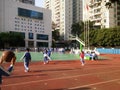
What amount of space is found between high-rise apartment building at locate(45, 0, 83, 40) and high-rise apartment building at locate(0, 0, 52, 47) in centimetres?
1900

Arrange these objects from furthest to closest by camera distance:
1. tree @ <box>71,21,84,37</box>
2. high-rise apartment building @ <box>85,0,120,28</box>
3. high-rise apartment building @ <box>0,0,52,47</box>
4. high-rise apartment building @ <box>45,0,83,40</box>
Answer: high-rise apartment building @ <box>45,0,83,40</box> < tree @ <box>71,21,84,37</box> < high-rise apartment building @ <box>85,0,120,28</box> < high-rise apartment building @ <box>0,0,52,47</box>

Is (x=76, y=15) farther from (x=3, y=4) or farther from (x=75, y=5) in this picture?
(x=3, y=4)

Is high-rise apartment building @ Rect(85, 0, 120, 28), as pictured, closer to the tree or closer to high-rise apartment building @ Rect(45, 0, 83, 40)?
the tree

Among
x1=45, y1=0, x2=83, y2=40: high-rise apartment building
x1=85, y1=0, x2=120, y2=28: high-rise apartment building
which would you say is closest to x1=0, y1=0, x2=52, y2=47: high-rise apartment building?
x1=45, y1=0, x2=83, y2=40: high-rise apartment building

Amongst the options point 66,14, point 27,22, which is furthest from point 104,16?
point 66,14

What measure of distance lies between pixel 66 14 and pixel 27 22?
34591 mm

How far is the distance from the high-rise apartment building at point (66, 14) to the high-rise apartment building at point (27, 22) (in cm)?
1900

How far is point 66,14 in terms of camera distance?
149m

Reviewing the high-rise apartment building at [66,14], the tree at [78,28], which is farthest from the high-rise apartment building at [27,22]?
the high-rise apartment building at [66,14]

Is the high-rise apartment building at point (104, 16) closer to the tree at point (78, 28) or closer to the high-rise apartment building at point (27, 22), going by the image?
the tree at point (78, 28)

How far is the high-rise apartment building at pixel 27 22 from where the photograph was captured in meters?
109

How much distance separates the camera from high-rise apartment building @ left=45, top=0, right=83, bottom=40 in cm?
14800

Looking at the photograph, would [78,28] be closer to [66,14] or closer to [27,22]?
[27,22]

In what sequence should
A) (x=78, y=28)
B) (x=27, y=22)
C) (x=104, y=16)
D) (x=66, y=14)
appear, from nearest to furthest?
1. (x=104, y=16)
2. (x=27, y=22)
3. (x=78, y=28)
4. (x=66, y=14)
